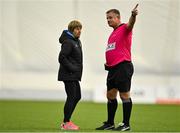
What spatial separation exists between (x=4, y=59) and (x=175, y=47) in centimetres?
441

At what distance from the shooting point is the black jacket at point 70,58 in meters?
9.35

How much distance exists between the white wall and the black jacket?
8.97 meters

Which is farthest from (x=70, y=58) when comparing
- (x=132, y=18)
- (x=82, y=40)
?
(x=82, y=40)

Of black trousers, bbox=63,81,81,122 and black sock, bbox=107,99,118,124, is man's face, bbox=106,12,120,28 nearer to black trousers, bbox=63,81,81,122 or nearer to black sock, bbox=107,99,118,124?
black trousers, bbox=63,81,81,122

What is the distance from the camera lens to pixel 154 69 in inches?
738

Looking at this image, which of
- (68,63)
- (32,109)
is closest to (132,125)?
(68,63)

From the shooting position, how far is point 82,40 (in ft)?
61.4

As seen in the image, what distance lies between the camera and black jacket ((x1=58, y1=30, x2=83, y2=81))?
9.35 m

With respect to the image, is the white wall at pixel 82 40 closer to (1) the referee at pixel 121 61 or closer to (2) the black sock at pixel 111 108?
(2) the black sock at pixel 111 108

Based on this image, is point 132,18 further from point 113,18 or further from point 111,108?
point 111,108

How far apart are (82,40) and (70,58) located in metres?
9.27

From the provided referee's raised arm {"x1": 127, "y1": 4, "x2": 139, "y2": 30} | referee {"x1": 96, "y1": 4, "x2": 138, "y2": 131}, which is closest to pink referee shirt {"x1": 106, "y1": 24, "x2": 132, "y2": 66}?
referee {"x1": 96, "y1": 4, "x2": 138, "y2": 131}

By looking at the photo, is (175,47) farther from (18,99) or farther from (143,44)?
(18,99)

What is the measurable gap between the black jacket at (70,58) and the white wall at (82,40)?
8.97 metres
